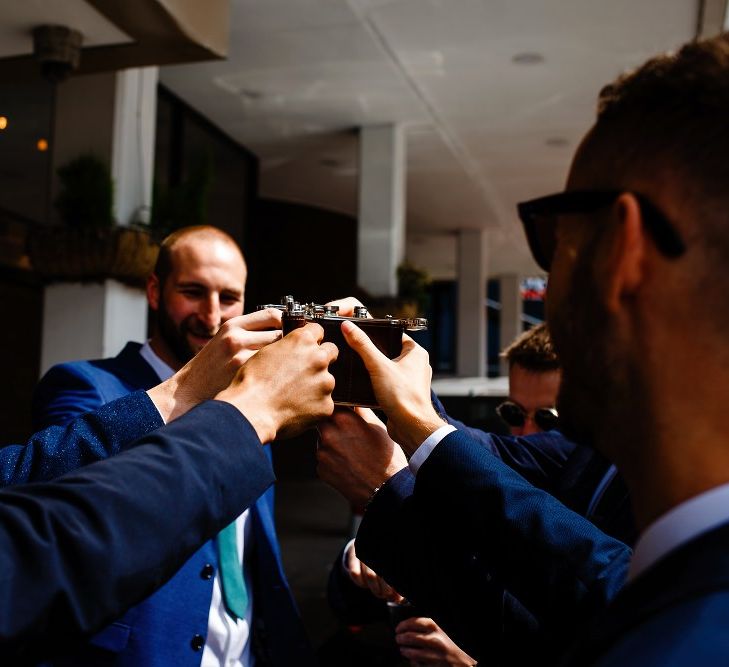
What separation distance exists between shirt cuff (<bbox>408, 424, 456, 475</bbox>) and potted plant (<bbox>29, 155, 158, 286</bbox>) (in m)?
3.75

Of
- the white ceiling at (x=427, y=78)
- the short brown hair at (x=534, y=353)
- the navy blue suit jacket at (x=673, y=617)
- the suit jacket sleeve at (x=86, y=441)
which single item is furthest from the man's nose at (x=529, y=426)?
the white ceiling at (x=427, y=78)

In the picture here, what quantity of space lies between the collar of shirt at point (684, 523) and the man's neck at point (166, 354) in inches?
67.9

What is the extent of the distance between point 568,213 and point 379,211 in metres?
7.83

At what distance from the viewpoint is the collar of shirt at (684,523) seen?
2.32 ft

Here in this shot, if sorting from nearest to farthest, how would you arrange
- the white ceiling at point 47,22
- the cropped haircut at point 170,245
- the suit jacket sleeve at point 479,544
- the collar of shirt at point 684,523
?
the collar of shirt at point 684,523 → the suit jacket sleeve at point 479,544 → the cropped haircut at point 170,245 → the white ceiling at point 47,22

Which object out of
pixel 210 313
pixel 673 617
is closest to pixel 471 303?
pixel 210 313

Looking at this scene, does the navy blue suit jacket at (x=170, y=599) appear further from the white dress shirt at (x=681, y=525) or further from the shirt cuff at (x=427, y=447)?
the white dress shirt at (x=681, y=525)

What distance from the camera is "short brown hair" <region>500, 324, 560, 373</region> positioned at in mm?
2578

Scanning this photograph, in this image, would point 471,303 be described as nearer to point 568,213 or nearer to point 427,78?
point 427,78

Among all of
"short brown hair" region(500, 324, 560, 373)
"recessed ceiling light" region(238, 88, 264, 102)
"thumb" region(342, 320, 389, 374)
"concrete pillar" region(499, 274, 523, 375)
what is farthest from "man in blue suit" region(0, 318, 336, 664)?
"concrete pillar" region(499, 274, 523, 375)

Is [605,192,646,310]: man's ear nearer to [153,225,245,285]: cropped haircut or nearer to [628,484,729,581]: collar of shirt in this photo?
[628,484,729,581]: collar of shirt

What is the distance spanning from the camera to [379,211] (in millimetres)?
8641

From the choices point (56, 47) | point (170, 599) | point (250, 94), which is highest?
point (250, 94)

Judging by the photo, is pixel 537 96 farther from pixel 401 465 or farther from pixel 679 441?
pixel 679 441
